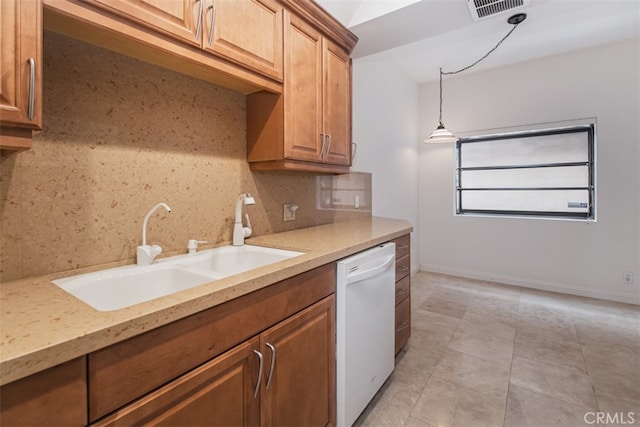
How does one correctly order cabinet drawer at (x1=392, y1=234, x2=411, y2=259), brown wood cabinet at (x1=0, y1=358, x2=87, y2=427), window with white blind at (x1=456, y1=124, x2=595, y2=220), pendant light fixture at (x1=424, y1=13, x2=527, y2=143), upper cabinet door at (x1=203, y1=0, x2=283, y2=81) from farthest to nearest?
window with white blind at (x1=456, y1=124, x2=595, y2=220) < pendant light fixture at (x1=424, y1=13, x2=527, y2=143) < cabinet drawer at (x1=392, y1=234, x2=411, y2=259) < upper cabinet door at (x1=203, y1=0, x2=283, y2=81) < brown wood cabinet at (x1=0, y1=358, x2=87, y2=427)

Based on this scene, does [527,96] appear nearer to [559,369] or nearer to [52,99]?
[559,369]

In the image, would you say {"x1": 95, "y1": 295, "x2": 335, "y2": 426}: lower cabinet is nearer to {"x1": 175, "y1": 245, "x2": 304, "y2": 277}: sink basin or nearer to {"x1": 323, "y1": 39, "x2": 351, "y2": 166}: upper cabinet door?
{"x1": 175, "y1": 245, "x2": 304, "y2": 277}: sink basin

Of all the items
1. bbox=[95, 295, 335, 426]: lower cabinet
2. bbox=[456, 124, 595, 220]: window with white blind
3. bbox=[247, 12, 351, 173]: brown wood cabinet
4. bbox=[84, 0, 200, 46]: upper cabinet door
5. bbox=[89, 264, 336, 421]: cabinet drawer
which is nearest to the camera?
bbox=[89, 264, 336, 421]: cabinet drawer

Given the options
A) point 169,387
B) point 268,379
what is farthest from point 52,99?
point 268,379

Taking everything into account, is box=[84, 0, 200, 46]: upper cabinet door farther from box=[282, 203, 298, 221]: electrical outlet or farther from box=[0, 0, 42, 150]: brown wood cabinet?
box=[282, 203, 298, 221]: electrical outlet

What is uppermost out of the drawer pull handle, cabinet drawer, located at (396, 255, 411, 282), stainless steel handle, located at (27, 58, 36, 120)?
stainless steel handle, located at (27, 58, 36, 120)

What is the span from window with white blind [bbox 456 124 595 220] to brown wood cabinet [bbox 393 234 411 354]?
253 cm

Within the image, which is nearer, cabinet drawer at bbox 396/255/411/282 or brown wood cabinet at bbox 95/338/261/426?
brown wood cabinet at bbox 95/338/261/426

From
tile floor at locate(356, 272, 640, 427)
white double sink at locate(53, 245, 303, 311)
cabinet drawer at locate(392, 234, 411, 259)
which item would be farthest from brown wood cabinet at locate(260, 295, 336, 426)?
cabinet drawer at locate(392, 234, 411, 259)

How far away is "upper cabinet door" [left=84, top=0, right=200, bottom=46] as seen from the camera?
0.96 meters

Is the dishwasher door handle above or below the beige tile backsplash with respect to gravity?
below

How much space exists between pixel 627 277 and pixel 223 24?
4.48m

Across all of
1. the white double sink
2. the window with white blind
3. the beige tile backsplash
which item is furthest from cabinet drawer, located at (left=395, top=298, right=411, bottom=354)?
the window with white blind

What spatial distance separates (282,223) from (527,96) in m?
3.57
